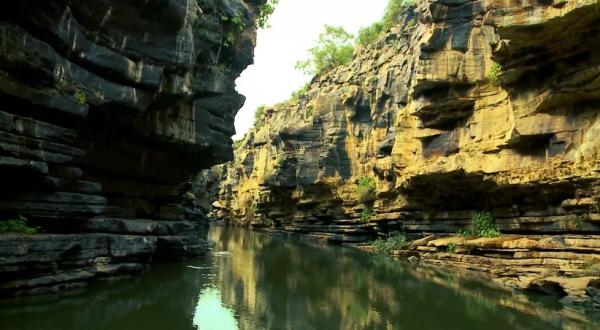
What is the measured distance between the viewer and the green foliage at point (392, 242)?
2522 cm

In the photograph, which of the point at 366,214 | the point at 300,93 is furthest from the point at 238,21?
the point at 300,93

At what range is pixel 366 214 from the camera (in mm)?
A: 31625

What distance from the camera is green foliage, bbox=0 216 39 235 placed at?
34.6ft

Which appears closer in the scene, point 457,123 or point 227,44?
point 227,44

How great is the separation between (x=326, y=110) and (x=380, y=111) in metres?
5.56

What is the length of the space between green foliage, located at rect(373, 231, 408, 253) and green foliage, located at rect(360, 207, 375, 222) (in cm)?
292

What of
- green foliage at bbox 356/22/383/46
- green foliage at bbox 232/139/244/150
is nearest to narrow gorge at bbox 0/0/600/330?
green foliage at bbox 356/22/383/46

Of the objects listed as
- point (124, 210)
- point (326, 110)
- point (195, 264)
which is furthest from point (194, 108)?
point (326, 110)

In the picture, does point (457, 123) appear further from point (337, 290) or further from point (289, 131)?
point (289, 131)

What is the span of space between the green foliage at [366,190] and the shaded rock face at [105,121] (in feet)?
47.1

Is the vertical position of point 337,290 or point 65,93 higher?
point 65,93

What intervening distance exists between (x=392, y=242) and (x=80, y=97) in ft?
61.5

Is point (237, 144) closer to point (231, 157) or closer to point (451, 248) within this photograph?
point (231, 157)

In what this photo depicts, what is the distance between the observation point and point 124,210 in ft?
57.1
